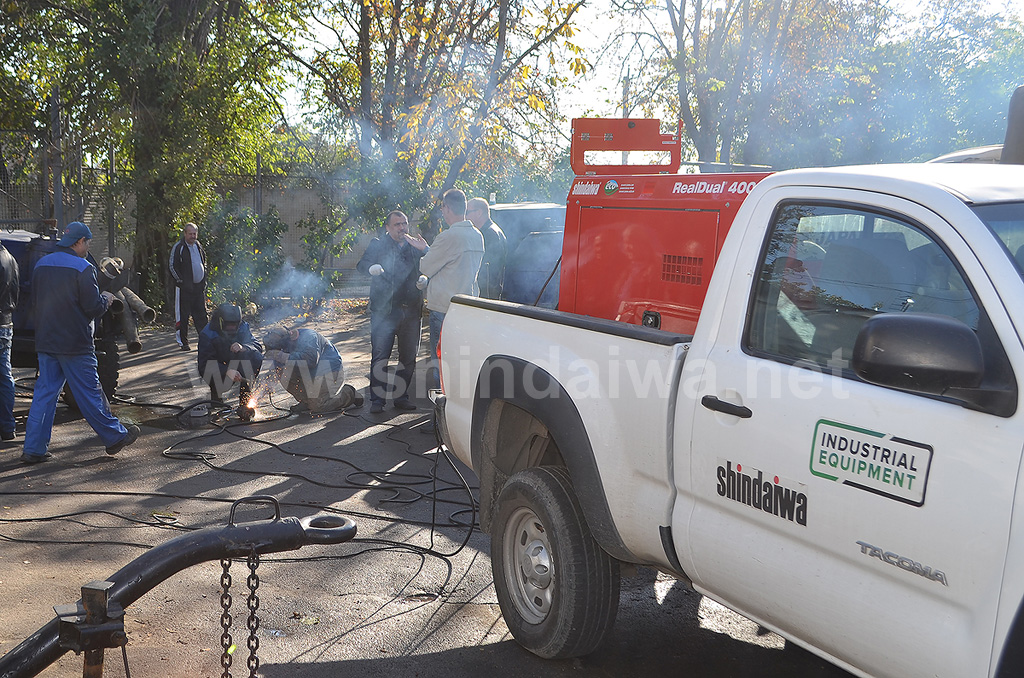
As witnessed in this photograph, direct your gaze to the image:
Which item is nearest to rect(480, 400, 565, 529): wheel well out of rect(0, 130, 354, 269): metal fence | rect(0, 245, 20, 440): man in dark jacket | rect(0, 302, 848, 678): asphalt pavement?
rect(0, 302, 848, 678): asphalt pavement

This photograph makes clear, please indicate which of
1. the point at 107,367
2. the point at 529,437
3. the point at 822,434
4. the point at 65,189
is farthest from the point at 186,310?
the point at 822,434

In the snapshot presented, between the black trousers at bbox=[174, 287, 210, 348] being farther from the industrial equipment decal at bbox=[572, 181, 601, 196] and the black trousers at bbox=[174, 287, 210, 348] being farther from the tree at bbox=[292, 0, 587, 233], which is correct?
the industrial equipment decal at bbox=[572, 181, 601, 196]

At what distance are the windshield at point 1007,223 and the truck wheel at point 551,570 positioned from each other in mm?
1957

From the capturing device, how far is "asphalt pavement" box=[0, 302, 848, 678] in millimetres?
3920

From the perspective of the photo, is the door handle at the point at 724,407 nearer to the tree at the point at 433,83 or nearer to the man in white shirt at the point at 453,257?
the man in white shirt at the point at 453,257

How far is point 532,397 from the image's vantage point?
387 cm

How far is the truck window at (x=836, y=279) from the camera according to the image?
263cm

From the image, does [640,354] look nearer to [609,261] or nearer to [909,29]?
[609,261]

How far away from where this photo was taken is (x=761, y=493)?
2.81m

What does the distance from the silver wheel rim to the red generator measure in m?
1.08

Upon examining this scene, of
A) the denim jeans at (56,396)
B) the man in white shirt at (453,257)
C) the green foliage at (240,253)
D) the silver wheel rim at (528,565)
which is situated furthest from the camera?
the green foliage at (240,253)

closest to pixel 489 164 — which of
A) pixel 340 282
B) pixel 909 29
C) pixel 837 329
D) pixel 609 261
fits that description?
pixel 340 282

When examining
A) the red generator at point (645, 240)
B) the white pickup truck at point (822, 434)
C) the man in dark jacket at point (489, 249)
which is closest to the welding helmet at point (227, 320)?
the man in dark jacket at point (489, 249)

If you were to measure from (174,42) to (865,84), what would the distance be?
49.3 feet
